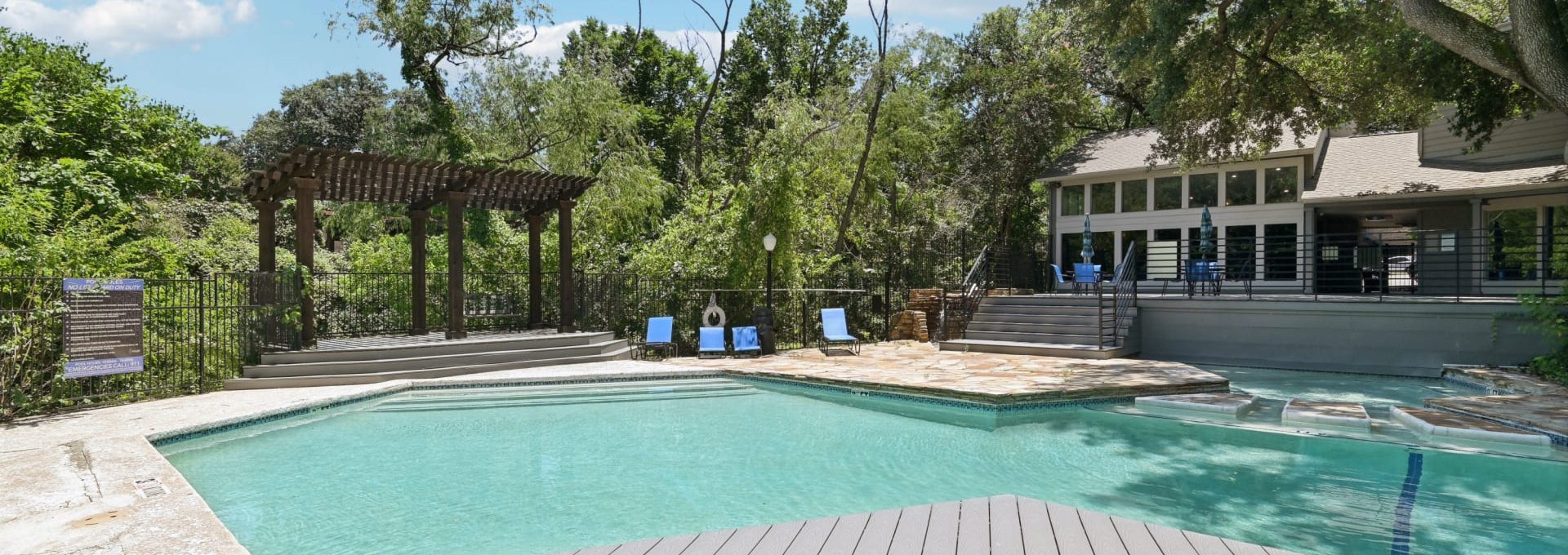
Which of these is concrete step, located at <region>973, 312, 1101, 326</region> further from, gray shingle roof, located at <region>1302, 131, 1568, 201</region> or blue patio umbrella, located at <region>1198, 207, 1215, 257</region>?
gray shingle roof, located at <region>1302, 131, 1568, 201</region>

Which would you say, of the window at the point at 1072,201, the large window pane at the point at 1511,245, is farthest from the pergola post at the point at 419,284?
the large window pane at the point at 1511,245

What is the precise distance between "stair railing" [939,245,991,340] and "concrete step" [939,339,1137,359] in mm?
804

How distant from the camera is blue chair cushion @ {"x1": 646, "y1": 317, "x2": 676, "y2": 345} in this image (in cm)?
1329

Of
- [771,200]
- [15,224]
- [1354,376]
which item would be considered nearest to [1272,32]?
[1354,376]

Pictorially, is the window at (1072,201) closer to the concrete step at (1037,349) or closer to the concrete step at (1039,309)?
the concrete step at (1039,309)

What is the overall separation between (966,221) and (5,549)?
21.0 m

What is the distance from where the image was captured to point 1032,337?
14.2m

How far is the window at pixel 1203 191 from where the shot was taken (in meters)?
18.1

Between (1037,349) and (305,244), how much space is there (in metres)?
11.4

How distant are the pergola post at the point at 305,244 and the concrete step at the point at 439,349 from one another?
390mm

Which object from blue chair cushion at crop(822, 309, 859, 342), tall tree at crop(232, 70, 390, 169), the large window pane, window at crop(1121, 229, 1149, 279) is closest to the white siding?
the large window pane

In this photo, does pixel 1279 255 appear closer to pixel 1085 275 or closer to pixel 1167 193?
pixel 1167 193

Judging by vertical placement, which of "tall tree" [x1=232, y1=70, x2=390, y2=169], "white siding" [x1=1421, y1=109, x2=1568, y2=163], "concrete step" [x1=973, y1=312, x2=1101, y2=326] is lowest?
"concrete step" [x1=973, y1=312, x2=1101, y2=326]

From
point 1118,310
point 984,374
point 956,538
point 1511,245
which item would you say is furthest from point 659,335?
point 1511,245
